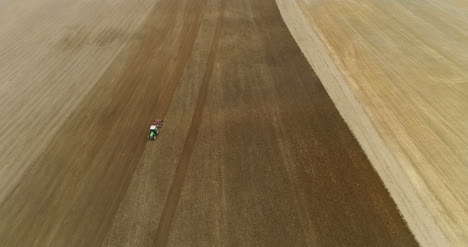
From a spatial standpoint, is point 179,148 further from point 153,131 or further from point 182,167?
point 153,131

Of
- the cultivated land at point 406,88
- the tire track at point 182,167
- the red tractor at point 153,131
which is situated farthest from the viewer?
the red tractor at point 153,131

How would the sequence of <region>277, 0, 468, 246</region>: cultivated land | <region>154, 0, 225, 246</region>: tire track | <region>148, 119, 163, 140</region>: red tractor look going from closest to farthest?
1. <region>154, 0, 225, 246</region>: tire track
2. <region>277, 0, 468, 246</region>: cultivated land
3. <region>148, 119, 163, 140</region>: red tractor

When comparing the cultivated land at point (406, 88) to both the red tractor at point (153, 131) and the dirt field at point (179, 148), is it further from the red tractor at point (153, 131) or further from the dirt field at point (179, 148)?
the red tractor at point (153, 131)

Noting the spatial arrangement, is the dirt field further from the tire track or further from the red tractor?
the red tractor

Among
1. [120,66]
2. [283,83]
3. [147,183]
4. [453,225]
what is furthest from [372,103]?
[120,66]

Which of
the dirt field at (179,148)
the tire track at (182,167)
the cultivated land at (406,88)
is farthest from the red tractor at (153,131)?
the cultivated land at (406,88)

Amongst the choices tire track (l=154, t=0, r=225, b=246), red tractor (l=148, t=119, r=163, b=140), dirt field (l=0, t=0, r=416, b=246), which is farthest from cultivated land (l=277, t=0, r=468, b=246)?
red tractor (l=148, t=119, r=163, b=140)

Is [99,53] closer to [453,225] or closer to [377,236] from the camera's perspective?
[377,236]
